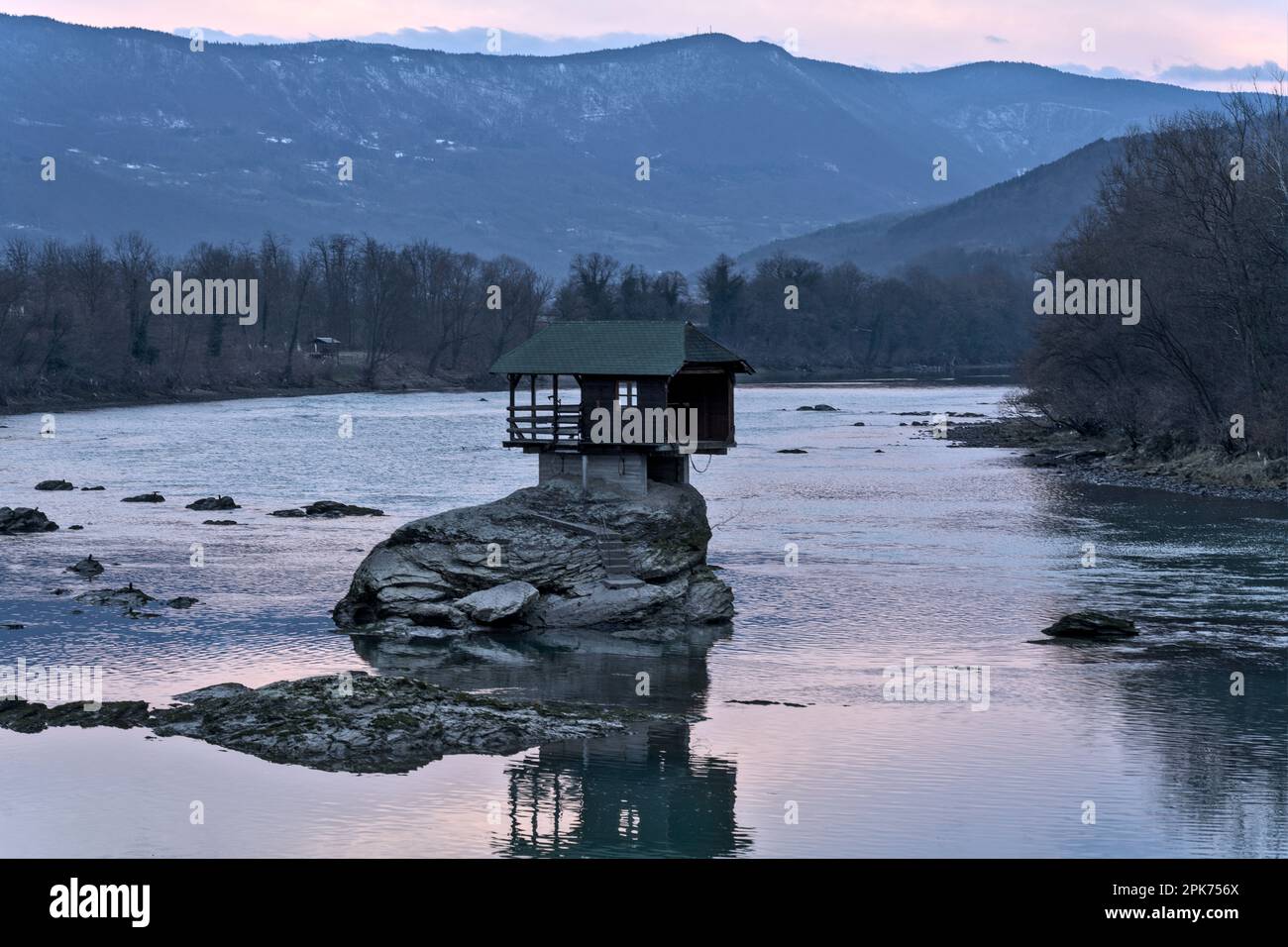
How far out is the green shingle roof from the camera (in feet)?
164

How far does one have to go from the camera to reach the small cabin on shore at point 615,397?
163 ft

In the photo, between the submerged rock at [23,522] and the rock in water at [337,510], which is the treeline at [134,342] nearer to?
the rock in water at [337,510]

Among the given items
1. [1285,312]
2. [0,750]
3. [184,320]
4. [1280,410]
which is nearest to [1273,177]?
[1285,312]

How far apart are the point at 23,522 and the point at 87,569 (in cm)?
1299

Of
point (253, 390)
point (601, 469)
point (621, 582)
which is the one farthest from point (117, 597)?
point (253, 390)

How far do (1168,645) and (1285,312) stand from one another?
4901cm

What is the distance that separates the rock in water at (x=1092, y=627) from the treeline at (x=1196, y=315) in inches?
1594

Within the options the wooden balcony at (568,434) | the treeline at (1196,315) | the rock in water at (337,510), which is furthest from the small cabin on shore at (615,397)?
the treeline at (1196,315)

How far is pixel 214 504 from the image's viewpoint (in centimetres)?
7375

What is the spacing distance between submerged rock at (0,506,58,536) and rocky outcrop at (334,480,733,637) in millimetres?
24098

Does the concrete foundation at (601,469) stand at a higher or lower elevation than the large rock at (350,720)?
higher

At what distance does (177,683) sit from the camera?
1494 inches

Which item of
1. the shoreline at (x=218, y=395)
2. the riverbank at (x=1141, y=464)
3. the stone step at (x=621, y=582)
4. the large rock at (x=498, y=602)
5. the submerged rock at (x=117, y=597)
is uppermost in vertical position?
the shoreline at (x=218, y=395)

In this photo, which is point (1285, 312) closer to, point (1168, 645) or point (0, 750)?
point (1168, 645)
